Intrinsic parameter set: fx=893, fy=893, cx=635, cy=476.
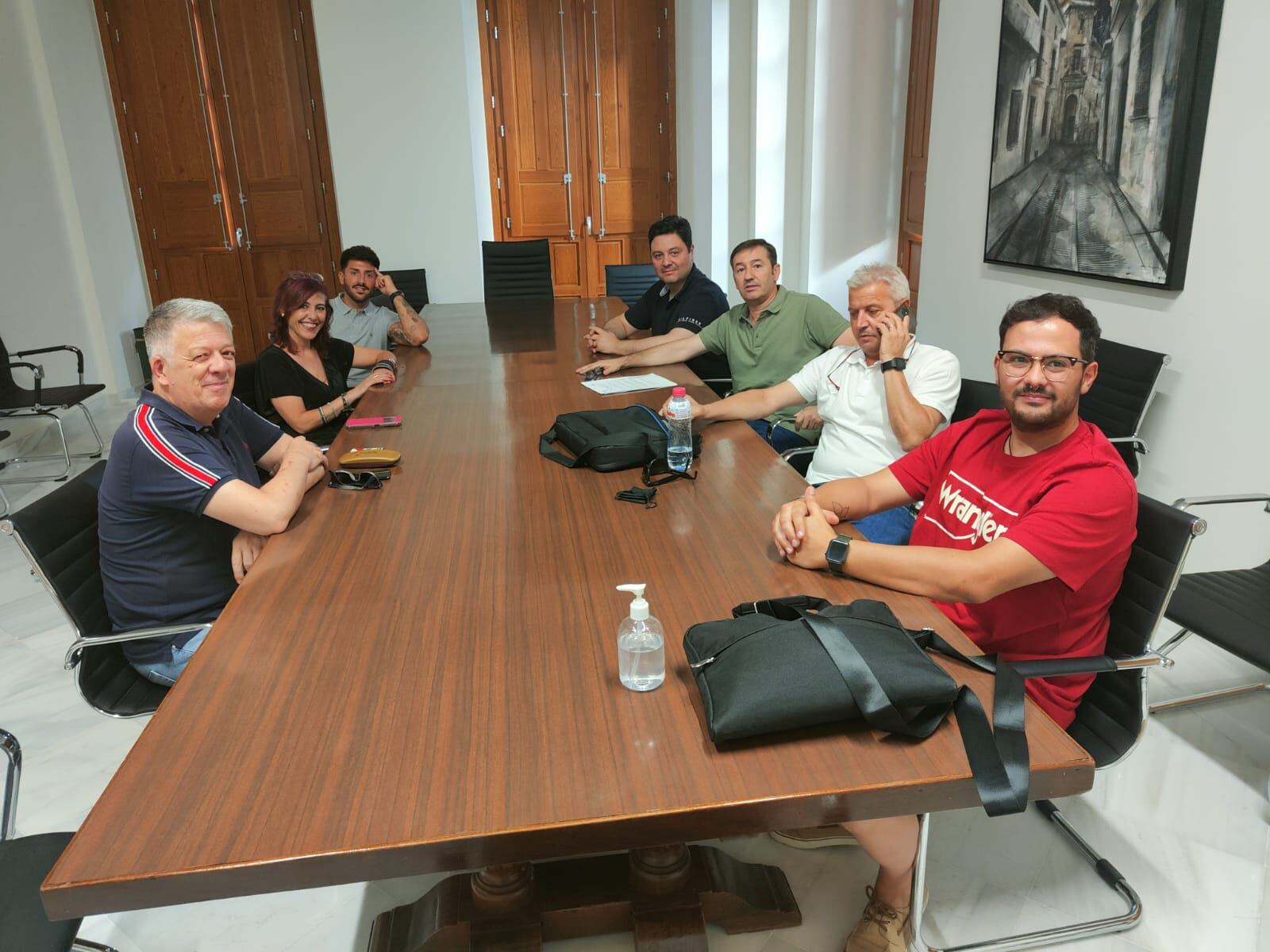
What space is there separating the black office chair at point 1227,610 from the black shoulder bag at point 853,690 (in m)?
1.03

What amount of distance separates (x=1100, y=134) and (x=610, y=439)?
7.60ft

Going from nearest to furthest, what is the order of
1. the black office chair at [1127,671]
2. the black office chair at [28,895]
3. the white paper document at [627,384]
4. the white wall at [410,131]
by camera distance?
1. the black office chair at [28,895]
2. the black office chair at [1127,671]
3. the white paper document at [627,384]
4. the white wall at [410,131]

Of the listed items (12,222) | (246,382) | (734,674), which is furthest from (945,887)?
(12,222)

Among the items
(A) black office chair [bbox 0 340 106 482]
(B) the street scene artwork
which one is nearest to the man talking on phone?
(B) the street scene artwork

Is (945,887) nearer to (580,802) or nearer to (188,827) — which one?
(580,802)

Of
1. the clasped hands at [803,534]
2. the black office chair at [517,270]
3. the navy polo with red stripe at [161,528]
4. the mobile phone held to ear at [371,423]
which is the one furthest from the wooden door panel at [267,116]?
the clasped hands at [803,534]

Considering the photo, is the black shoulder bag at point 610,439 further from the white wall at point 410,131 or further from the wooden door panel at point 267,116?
the wooden door panel at point 267,116

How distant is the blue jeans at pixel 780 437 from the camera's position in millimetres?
3275

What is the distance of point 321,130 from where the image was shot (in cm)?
719

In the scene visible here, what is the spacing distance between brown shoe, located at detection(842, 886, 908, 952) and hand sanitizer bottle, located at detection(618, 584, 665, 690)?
77 centimetres

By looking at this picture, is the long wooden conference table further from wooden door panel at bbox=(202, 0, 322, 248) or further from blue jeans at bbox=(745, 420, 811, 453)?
wooden door panel at bbox=(202, 0, 322, 248)

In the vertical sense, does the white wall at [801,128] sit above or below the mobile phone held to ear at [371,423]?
above

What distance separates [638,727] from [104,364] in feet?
21.3

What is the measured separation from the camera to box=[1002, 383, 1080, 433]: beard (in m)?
1.70
